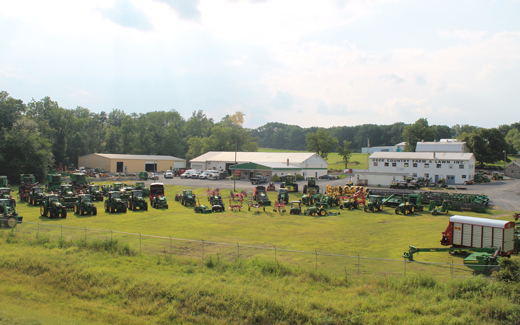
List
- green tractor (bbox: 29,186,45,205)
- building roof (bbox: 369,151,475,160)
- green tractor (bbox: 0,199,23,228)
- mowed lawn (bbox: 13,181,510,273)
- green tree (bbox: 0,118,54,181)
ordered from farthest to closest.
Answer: building roof (bbox: 369,151,475,160), green tree (bbox: 0,118,54,181), green tractor (bbox: 29,186,45,205), green tractor (bbox: 0,199,23,228), mowed lawn (bbox: 13,181,510,273)

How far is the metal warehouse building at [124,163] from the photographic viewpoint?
89500 millimetres

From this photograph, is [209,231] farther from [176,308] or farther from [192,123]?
[192,123]

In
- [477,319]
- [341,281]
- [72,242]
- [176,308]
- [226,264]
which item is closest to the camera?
[477,319]

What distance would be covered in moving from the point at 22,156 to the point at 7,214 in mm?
44009

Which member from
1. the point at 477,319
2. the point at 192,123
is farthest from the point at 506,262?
the point at 192,123

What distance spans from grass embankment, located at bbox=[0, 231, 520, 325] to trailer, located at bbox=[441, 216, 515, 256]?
7.20 meters

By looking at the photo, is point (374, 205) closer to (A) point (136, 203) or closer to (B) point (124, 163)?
(A) point (136, 203)

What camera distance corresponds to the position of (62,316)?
13.5 meters

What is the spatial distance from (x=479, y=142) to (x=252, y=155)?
2339 inches

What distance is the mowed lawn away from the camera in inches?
829

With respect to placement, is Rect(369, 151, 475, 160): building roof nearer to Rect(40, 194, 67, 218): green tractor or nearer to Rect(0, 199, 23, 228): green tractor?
Rect(40, 194, 67, 218): green tractor

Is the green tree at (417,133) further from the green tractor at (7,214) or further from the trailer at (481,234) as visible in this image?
the green tractor at (7,214)

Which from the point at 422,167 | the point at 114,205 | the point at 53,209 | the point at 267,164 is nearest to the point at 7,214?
the point at 53,209

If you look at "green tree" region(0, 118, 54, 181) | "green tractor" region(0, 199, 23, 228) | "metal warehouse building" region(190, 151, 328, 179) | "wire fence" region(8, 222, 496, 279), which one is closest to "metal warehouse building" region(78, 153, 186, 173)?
"metal warehouse building" region(190, 151, 328, 179)
